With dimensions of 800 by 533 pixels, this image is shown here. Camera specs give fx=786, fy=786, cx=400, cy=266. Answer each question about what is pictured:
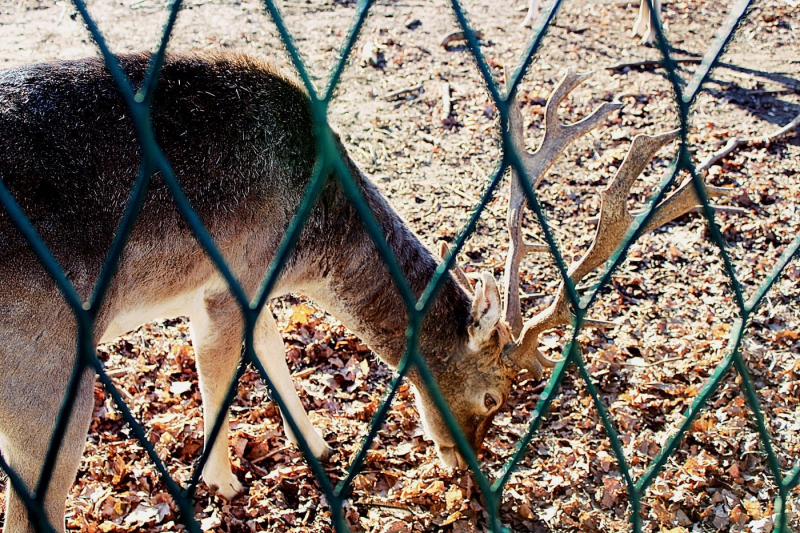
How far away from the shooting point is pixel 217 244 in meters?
3.47

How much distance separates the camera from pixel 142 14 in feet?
30.4

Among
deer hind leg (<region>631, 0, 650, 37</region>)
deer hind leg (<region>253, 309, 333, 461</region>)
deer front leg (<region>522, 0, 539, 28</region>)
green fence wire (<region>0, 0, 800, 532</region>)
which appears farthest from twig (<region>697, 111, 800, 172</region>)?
green fence wire (<region>0, 0, 800, 532</region>)

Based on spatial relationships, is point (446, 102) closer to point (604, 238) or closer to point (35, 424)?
point (604, 238)

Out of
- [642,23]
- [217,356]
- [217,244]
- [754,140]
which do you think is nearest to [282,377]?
[217,356]

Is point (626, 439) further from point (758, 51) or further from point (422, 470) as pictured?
point (758, 51)

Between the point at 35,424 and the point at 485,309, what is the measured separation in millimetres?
1895

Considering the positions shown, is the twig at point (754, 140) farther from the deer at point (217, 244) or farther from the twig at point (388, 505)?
the twig at point (388, 505)

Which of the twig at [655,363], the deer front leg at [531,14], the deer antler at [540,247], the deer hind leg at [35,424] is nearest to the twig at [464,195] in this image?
the twig at [655,363]

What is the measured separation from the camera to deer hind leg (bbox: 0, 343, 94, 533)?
2.99 m

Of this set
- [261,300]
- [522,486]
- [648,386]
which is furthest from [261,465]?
[261,300]

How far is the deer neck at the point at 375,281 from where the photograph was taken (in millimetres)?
3775

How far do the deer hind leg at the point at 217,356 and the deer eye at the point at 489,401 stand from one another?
121 cm

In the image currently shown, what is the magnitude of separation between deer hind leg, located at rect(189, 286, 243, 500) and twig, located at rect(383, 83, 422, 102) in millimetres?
4688

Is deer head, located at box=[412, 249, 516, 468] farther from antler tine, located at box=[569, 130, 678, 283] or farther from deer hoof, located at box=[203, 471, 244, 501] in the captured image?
deer hoof, located at box=[203, 471, 244, 501]
